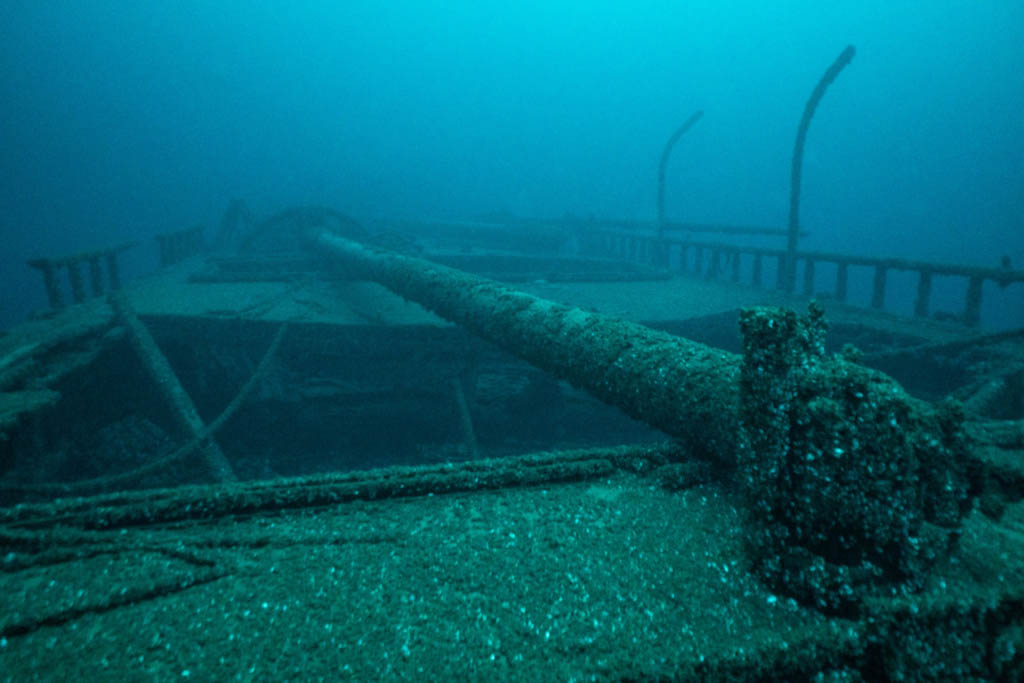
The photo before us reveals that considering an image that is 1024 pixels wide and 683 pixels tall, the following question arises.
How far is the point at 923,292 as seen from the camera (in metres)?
6.52

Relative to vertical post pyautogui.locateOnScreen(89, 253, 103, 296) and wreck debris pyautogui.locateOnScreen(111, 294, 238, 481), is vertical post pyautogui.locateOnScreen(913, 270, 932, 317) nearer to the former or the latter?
wreck debris pyautogui.locateOnScreen(111, 294, 238, 481)

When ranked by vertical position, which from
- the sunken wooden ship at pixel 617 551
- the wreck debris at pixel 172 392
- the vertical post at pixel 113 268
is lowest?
the wreck debris at pixel 172 392

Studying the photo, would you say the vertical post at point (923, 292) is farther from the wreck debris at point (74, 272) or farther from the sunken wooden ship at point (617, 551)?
the wreck debris at point (74, 272)

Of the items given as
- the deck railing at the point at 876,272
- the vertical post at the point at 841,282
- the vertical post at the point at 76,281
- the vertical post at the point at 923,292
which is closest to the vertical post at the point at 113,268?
the vertical post at the point at 76,281

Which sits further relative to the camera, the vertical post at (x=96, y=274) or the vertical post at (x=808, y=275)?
the vertical post at (x=808, y=275)

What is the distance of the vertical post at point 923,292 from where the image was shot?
20.9 feet

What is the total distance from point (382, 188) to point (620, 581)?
9576 centimetres

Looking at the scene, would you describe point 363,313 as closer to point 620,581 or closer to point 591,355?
point 591,355

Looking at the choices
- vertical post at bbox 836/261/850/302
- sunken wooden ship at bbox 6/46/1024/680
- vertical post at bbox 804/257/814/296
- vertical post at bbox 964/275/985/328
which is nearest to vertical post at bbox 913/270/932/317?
vertical post at bbox 964/275/985/328

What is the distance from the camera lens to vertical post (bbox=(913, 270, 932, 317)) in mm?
6367

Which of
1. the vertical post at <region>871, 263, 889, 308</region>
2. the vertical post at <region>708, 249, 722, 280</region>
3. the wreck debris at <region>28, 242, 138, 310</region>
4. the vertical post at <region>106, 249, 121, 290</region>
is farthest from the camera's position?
the vertical post at <region>708, 249, 722, 280</region>

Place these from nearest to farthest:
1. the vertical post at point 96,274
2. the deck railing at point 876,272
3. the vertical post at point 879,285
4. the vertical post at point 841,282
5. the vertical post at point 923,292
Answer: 1. the deck railing at point 876,272
2. the vertical post at point 923,292
3. the vertical post at point 879,285
4. the vertical post at point 96,274
5. the vertical post at point 841,282

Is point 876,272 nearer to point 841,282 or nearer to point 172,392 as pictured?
point 841,282

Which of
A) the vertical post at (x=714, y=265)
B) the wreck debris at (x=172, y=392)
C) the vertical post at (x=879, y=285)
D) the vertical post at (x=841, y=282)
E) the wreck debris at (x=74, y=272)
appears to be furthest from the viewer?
the vertical post at (x=714, y=265)
